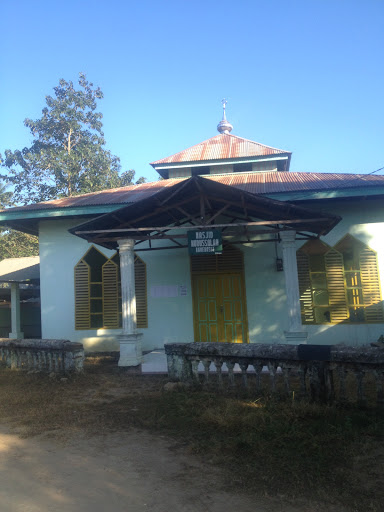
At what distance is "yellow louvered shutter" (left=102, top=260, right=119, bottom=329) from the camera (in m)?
10.1

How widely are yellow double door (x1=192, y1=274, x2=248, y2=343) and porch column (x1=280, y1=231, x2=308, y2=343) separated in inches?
82.2

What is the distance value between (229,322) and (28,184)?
22.9 metres

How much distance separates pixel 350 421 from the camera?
151 inches

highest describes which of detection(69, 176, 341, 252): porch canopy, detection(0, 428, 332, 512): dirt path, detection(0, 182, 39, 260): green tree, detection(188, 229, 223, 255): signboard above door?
detection(0, 182, 39, 260): green tree

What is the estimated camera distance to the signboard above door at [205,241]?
7.62 metres

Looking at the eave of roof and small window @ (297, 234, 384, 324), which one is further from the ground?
the eave of roof

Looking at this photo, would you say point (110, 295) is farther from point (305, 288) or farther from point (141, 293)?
point (305, 288)

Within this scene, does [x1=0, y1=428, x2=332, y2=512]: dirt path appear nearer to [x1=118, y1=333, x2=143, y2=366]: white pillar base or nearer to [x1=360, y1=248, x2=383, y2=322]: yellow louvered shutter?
[x1=118, y1=333, x2=143, y2=366]: white pillar base

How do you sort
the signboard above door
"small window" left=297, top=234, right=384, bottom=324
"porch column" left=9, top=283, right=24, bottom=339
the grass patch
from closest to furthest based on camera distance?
the grass patch → the signboard above door → "small window" left=297, top=234, right=384, bottom=324 → "porch column" left=9, top=283, right=24, bottom=339

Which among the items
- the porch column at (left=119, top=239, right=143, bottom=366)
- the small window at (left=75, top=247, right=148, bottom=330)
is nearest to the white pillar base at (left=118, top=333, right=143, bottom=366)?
the porch column at (left=119, top=239, right=143, bottom=366)

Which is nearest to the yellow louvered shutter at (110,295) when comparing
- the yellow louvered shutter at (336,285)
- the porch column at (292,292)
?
the porch column at (292,292)

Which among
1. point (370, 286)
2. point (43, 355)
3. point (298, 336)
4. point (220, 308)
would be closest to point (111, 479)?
point (43, 355)

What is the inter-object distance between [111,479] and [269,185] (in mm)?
8395

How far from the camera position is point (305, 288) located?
935 centimetres
